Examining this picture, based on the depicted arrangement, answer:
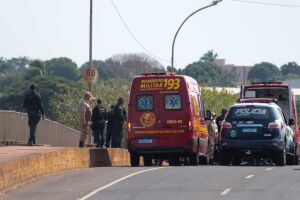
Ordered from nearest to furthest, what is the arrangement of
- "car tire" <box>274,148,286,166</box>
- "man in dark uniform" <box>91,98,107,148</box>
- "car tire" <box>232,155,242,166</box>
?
"car tire" <box>274,148,286,166</box>, "car tire" <box>232,155,242,166</box>, "man in dark uniform" <box>91,98,107,148</box>

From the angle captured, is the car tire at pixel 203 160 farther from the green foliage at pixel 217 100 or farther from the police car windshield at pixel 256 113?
the green foliage at pixel 217 100

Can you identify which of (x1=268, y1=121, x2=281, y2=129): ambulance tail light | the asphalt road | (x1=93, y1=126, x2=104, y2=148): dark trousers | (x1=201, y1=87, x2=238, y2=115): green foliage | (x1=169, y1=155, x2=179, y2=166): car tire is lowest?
the asphalt road

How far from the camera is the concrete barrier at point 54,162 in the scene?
25453mm

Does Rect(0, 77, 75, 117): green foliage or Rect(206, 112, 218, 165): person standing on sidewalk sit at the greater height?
Rect(0, 77, 75, 117): green foliage

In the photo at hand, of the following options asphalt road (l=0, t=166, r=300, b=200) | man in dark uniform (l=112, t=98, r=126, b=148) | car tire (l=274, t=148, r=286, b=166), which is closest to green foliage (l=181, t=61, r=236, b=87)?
man in dark uniform (l=112, t=98, r=126, b=148)

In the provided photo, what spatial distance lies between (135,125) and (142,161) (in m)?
5.83

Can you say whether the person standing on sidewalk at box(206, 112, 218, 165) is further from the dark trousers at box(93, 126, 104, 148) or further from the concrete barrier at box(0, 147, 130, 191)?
the dark trousers at box(93, 126, 104, 148)

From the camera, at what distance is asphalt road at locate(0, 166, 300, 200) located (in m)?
23.1

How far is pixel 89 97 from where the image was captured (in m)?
34.6

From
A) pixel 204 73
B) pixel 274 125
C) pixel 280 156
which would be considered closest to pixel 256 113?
pixel 274 125

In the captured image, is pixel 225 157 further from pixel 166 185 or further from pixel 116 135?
pixel 166 185

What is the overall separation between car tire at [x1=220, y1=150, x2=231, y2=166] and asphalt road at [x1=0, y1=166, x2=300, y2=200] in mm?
4860

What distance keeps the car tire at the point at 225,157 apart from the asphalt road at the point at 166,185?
486cm

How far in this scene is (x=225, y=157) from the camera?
35156 millimetres
